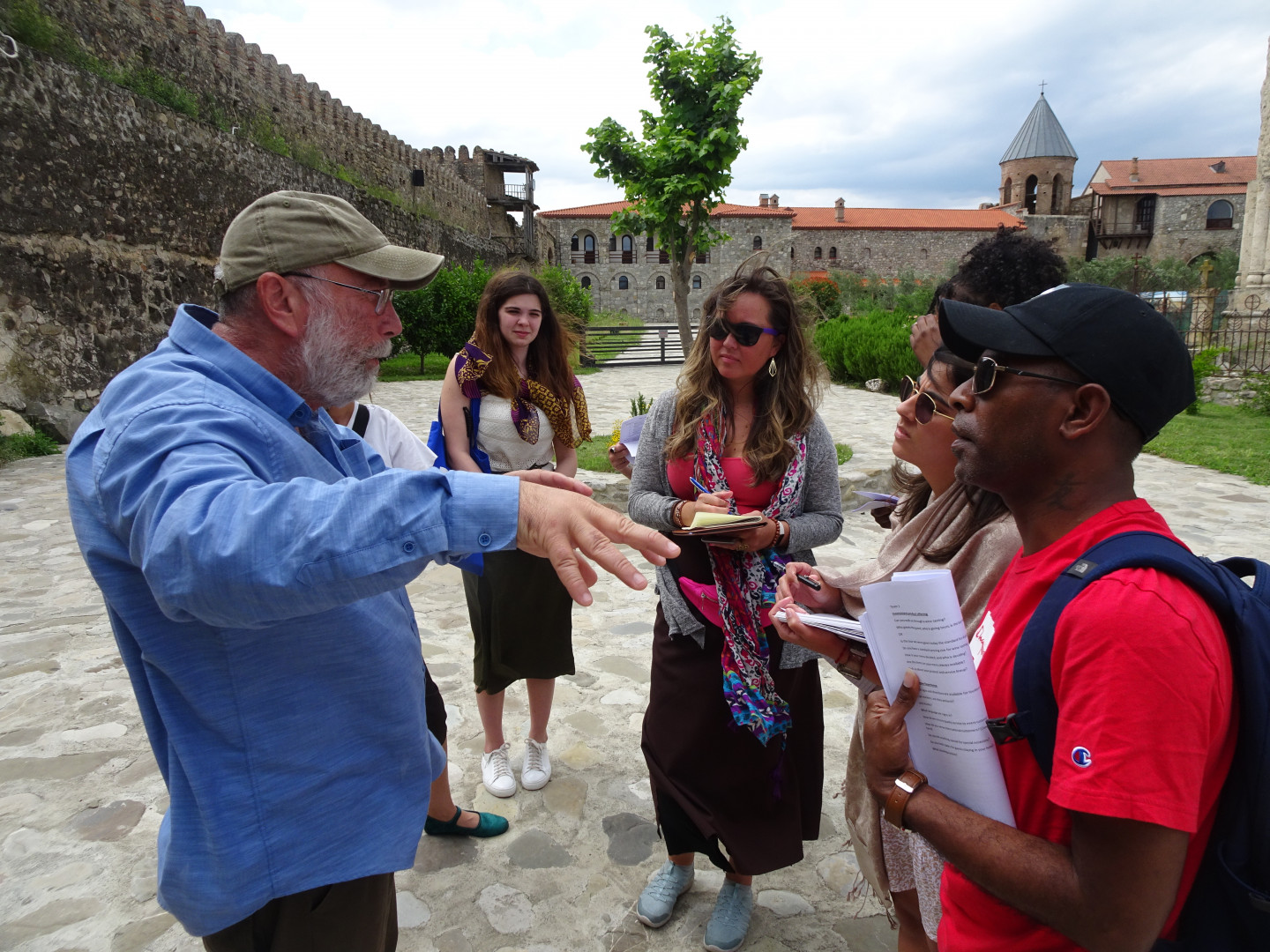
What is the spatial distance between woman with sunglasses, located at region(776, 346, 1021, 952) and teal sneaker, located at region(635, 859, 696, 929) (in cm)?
78

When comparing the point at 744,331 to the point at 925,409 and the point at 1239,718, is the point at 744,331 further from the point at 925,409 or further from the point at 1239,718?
the point at 1239,718

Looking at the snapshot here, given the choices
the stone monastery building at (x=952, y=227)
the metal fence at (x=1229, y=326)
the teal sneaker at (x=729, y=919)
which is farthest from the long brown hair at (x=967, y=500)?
the stone monastery building at (x=952, y=227)

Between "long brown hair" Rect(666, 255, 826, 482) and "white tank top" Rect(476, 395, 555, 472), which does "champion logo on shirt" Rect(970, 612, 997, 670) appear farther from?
"white tank top" Rect(476, 395, 555, 472)

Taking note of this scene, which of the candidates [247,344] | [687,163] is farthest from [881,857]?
[687,163]

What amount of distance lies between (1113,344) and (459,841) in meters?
2.76

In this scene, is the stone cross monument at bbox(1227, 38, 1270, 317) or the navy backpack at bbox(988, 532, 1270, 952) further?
the stone cross monument at bbox(1227, 38, 1270, 317)

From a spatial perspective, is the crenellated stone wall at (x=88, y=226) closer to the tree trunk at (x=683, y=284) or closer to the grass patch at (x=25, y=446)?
the grass patch at (x=25, y=446)

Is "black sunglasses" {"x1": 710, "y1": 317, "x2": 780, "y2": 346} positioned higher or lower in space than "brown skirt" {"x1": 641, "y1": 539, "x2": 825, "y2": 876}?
higher

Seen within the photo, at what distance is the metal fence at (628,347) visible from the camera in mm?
24281

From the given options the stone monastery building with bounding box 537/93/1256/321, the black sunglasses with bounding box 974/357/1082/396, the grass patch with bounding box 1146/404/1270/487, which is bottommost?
the grass patch with bounding box 1146/404/1270/487

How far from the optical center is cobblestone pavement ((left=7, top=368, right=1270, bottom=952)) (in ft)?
7.94

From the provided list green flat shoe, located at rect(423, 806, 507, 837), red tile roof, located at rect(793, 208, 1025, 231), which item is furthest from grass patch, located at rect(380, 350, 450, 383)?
red tile roof, located at rect(793, 208, 1025, 231)

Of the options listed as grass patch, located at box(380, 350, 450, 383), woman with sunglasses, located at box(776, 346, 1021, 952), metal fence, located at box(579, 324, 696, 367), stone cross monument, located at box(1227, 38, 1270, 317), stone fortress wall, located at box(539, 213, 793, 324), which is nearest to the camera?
woman with sunglasses, located at box(776, 346, 1021, 952)

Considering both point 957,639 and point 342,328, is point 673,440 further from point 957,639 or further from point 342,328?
point 957,639
